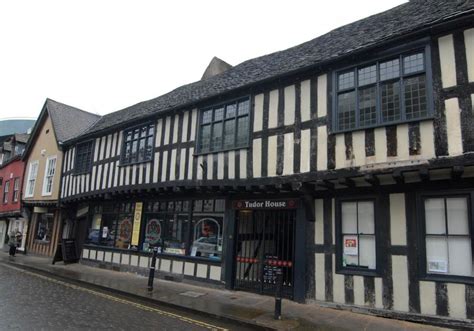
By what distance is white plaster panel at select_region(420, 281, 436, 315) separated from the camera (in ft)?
22.3

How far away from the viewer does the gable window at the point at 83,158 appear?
16.2 m

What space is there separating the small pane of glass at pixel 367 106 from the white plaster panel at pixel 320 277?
329cm

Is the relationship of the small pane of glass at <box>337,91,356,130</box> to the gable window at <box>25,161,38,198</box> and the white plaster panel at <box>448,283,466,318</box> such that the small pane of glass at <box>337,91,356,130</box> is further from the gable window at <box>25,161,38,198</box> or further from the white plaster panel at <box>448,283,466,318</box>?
the gable window at <box>25,161,38,198</box>

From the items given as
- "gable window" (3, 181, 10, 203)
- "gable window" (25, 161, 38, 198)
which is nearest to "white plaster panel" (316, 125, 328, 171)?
"gable window" (25, 161, 38, 198)

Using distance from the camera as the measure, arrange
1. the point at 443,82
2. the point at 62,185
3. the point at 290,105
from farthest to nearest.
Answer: the point at 62,185
the point at 290,105
the point at 443,82

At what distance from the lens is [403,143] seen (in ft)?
23.9

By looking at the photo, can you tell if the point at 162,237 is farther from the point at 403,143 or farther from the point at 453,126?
the point at 453,126

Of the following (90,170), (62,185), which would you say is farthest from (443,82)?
(62,185)

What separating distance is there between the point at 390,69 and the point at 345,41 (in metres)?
2.12

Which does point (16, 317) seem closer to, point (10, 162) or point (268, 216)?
point (268, 216)

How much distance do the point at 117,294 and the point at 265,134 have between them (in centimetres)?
592

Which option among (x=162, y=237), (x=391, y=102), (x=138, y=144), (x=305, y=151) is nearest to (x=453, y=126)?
(x=391, y=102)

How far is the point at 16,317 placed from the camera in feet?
21.6

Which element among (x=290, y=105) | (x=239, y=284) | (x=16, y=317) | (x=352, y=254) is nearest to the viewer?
(x=16, y=317)
